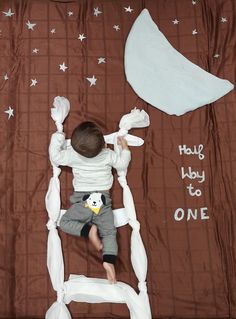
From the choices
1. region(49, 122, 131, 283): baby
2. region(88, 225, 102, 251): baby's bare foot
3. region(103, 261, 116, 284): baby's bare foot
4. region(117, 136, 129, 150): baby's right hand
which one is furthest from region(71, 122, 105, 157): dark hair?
region(103, 261, 116, 284): baby's bare foot

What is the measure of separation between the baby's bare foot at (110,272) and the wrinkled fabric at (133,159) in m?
0.05

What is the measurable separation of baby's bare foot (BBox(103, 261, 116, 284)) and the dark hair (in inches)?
14.5

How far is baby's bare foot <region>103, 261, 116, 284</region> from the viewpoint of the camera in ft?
4.73

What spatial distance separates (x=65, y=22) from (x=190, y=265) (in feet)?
3.39

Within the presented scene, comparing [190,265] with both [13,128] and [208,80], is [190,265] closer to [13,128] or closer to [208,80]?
[208,80]

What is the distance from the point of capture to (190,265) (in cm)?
150

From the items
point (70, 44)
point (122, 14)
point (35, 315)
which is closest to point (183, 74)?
point (122, 14)

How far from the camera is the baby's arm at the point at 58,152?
1.53m

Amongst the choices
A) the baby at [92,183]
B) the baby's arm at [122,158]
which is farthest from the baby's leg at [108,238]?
the baby's arm at [122,158]

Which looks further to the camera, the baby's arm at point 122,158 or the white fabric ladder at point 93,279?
the baby's arm at point 122,158

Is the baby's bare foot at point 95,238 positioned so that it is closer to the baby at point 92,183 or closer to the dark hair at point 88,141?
the baby at point 92,183

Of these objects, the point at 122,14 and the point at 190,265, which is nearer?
the point at 190,265

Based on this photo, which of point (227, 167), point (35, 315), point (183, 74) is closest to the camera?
point (35, 315)

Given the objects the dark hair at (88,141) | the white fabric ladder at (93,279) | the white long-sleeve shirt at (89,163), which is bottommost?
the white fabric ladder at (93,279)
